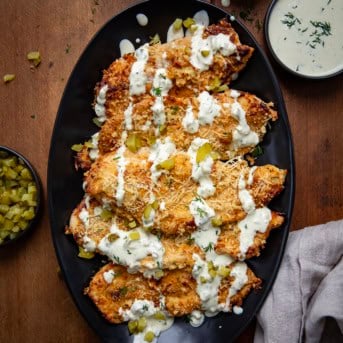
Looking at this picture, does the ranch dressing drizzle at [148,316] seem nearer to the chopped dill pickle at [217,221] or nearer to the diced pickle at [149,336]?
the diced pickle at [149,336]

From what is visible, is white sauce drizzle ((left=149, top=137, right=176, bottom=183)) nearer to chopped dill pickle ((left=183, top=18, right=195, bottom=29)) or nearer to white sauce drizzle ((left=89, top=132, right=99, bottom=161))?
white sauce drizzle ((left=89, top=132, right=99, bottom=161))

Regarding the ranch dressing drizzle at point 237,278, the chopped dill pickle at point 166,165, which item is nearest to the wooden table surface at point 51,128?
the ranch dressing drizzle at point 237,278

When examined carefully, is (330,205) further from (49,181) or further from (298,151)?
(49,181)

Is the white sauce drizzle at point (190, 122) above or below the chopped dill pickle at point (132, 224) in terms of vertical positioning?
above

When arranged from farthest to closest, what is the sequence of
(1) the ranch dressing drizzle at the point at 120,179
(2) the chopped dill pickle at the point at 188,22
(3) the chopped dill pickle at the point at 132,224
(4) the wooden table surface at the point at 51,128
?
(4) the wooden table surface at the point at 51,128, (2) the chopped dill pickle at the point at 188,22, (3) the chopped dill pickle at the point at 132,224, (1) the ranch dressing drizzle at the point at 120,179

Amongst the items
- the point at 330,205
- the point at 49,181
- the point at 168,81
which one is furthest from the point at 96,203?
the point at 330,205

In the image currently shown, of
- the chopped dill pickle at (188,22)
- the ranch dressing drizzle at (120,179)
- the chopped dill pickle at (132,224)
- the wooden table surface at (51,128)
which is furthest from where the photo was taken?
the wooden table surface at (51,128)

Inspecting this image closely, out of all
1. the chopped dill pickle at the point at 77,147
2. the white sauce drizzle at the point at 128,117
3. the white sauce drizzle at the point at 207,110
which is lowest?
the chopped dill pickle at the point at 77,147

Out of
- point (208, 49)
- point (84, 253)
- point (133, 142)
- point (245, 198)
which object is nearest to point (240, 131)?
point (245, 198)
